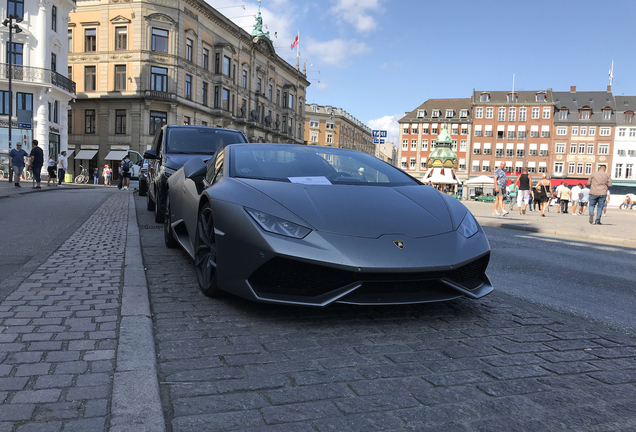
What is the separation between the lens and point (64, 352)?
259 cm

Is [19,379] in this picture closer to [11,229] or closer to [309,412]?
[309,412]

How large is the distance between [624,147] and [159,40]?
231ft

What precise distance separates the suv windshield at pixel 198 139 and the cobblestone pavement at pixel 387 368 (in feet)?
17.3

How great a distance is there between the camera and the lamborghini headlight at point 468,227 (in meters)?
3.51

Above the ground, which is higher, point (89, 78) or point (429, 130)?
point (429, 130)

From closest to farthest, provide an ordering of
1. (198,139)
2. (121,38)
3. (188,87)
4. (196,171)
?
1. (196,171)
2. (198,139)
3. (121,38)
4. (188,87)

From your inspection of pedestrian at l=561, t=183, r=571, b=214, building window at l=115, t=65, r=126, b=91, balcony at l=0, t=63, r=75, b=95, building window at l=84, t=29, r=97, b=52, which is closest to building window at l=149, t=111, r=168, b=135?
building window at l=115, t=65, r=126, b=91

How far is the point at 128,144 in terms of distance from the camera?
42094 mm

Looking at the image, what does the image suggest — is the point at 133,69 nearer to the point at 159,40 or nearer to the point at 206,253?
the point at 159,40

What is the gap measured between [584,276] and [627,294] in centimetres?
90

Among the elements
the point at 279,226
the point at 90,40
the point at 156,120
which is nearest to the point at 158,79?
the point at 156,120

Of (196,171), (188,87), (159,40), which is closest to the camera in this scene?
(196,171)

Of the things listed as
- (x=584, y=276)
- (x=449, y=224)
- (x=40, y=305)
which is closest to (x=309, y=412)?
(x=449, y=224)

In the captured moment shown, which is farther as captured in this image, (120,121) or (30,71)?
(120,121)
